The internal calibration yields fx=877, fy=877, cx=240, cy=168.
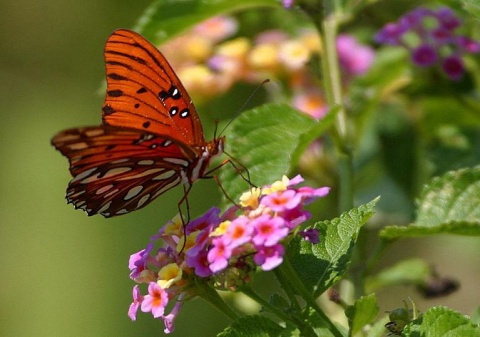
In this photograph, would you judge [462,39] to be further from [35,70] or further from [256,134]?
[35,70]

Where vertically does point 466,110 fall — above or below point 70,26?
below

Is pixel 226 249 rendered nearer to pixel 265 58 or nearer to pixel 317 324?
pixel 317 324

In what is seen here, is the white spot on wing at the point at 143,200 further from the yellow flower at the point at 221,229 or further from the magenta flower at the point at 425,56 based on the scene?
the magenta flower at the point at 425,56

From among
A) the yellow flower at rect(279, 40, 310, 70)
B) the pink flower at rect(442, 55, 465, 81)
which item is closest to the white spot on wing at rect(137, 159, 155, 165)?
the yellow flower at rect(279, 40, 310, 70)

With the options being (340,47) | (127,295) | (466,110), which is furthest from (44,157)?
(466,110)

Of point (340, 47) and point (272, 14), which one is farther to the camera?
point (272, 14)

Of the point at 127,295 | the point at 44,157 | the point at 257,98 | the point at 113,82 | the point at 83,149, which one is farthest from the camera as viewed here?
the point at 44,157

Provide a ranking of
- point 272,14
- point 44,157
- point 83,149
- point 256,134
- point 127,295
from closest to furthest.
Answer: point 83,149 → point 256,134 → point 272,14 → point 127,295 → point 44,157

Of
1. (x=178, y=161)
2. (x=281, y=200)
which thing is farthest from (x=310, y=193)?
(x=178, y=161)
